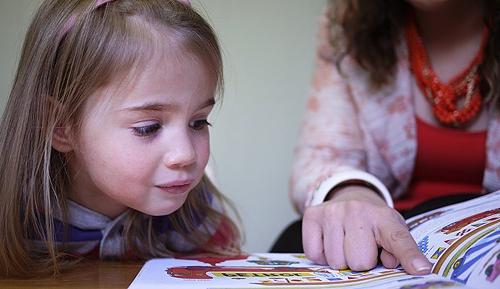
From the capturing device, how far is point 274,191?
1632 millimetres

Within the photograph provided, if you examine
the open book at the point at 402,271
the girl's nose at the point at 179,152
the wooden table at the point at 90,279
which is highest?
the girl's nose at the point at 179,152

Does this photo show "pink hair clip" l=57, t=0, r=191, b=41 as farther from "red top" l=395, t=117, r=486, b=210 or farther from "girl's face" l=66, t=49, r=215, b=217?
"red top" l=395, t=117, r=486, b=210

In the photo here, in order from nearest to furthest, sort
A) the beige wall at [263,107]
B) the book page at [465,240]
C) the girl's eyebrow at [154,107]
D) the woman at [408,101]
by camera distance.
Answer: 1. the book page at [465,240]
2. the girl's eyebrow at [154,107]
3. the woman at [408,101]
4. the beige wall at [263,107]

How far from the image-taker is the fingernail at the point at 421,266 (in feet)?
1.93

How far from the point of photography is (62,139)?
73cm

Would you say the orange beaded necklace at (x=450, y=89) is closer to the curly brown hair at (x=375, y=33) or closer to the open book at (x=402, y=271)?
the curly brown hair at (x=375, y=33)

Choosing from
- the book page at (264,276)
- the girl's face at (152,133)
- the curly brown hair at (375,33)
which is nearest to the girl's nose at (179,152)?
the girl's face at (152,133)

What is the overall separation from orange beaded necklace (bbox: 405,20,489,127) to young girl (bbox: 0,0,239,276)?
1.50ft

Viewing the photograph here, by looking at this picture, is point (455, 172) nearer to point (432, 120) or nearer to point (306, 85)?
point (432, 120)

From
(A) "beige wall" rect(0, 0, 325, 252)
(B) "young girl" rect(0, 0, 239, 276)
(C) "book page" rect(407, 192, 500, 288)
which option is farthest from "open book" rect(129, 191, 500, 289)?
(A) "beige wall" rect(0, 0, 325, 252)

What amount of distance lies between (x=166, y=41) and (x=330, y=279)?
0.32 m

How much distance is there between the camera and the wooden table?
0.62m

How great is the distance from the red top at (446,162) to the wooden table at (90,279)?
0.53 metres

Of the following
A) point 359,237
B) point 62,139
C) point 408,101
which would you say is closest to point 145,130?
point 62,139
